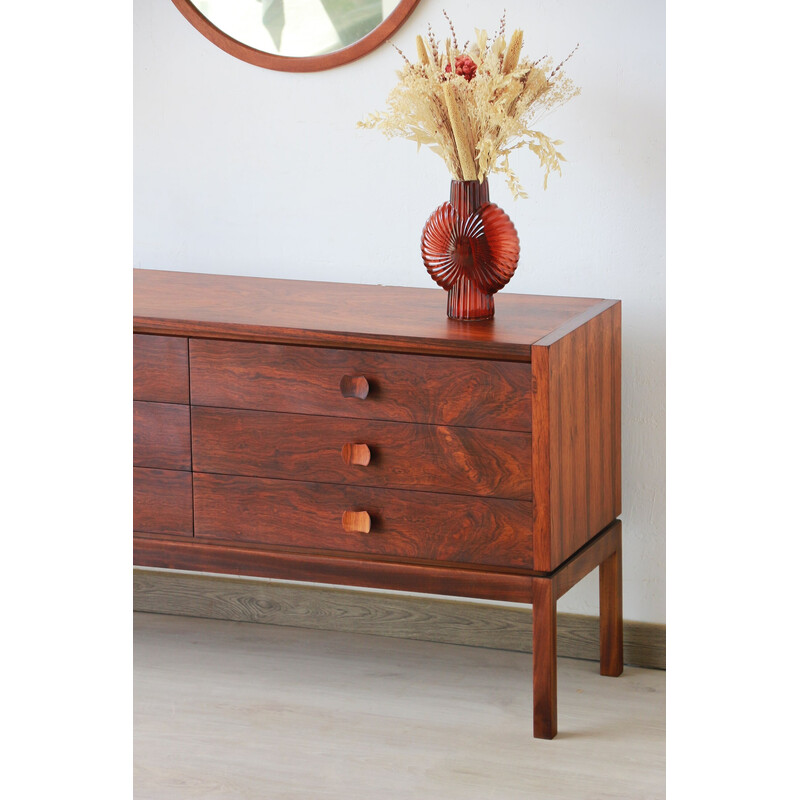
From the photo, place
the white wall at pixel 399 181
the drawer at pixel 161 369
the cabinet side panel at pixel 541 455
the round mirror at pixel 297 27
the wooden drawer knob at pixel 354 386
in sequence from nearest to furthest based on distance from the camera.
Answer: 1. the cabinet side panel at pixel 541 455
2. the wooden drawer knob at pixel 354 386
3. the drawer at pixel 161 369
4. the white wall at pixel 399 181
5. the round mirror at pixel 297 27

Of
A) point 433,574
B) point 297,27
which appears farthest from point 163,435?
point 297,27

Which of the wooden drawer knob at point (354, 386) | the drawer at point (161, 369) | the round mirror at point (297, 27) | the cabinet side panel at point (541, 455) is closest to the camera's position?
the cabinet side panel at point (541, 455)

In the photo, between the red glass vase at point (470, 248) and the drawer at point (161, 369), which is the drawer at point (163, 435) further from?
the red glass vase at point (470, 248)

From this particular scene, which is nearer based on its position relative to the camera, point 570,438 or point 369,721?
point 570,438

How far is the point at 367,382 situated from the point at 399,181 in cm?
65

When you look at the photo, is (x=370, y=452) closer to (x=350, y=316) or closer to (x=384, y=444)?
(x=384, y=444)

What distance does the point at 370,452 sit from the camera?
6.63ft

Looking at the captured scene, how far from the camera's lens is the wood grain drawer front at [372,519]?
6.50 feet

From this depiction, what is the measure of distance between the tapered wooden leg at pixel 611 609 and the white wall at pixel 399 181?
0.12 metres

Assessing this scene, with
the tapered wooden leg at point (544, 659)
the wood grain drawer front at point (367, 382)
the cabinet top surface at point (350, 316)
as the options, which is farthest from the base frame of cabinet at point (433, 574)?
the cabinet top surface at point (350, 316)

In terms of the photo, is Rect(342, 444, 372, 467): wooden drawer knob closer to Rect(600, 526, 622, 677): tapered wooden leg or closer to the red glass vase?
the red glass vase

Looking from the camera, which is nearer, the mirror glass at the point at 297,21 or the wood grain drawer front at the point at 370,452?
the wood grain drawer front at the point at 370,452
